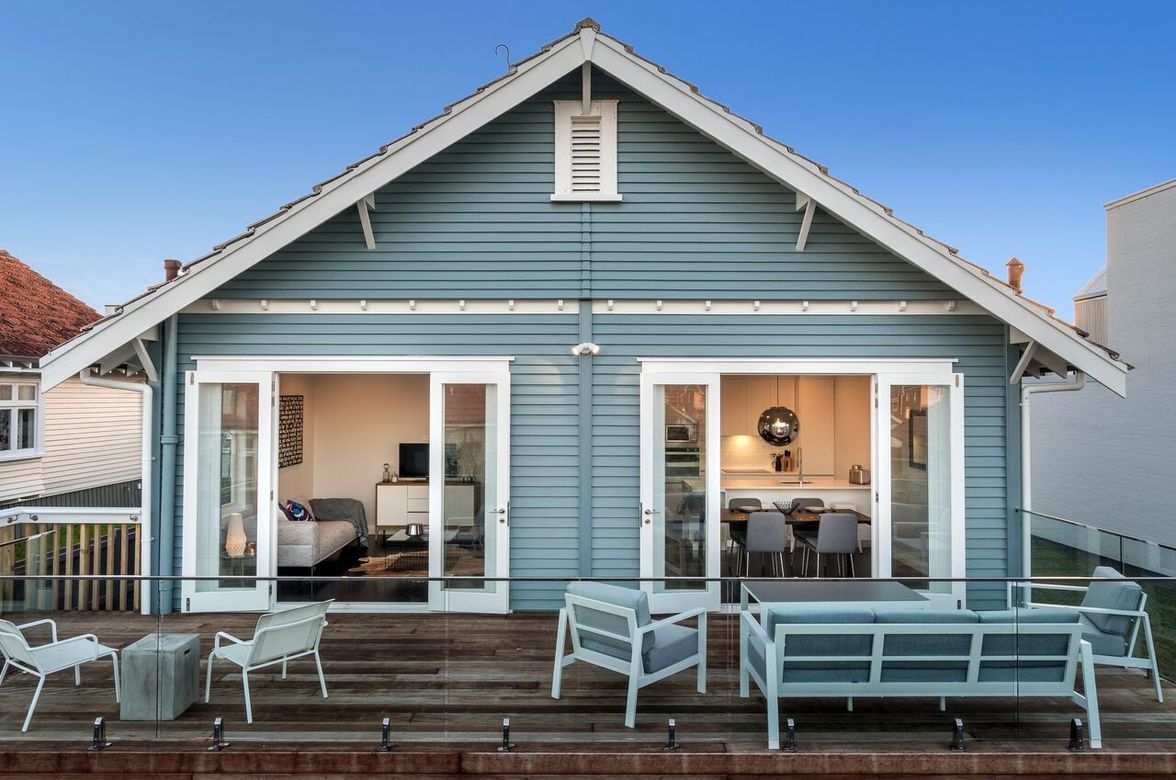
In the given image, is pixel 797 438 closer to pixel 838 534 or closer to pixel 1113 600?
pixel 838 534

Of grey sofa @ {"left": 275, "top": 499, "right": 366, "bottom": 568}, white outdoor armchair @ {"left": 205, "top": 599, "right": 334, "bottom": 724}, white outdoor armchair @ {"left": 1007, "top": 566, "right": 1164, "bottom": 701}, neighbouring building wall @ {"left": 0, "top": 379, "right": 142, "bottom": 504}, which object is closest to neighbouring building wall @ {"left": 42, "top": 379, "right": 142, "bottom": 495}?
neighbouring building wall @ {"left": 0, "top": 379, "right": 142, "bottom": 504}

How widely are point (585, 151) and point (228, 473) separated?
4.38 m

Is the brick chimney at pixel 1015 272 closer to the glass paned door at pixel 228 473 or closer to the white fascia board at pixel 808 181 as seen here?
the white fascia board at pixel 808 181

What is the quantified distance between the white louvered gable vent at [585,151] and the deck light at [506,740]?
14.4ft

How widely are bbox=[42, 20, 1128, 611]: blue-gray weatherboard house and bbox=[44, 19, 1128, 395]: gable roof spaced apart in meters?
0.46

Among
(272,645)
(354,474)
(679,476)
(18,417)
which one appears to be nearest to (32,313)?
(18,417)

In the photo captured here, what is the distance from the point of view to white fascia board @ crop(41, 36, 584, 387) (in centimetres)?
579

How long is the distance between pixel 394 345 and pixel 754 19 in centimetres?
1875

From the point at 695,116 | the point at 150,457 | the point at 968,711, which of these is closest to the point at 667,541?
the point at 968,711

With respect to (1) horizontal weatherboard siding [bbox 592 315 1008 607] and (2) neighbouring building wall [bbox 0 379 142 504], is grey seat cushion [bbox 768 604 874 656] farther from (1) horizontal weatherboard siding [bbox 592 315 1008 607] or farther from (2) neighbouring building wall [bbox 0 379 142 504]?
(2) neighbouring building wall [bbox 0 379 142 504]

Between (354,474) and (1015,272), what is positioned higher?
(1015,272)

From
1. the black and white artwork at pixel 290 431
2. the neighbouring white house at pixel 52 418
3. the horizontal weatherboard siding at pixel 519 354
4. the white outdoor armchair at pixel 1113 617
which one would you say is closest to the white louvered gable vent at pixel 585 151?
the horizontal weatherboard siding at pixel 519 354

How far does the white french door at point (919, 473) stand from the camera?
6.39 m

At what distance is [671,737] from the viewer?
3971 millimetres
